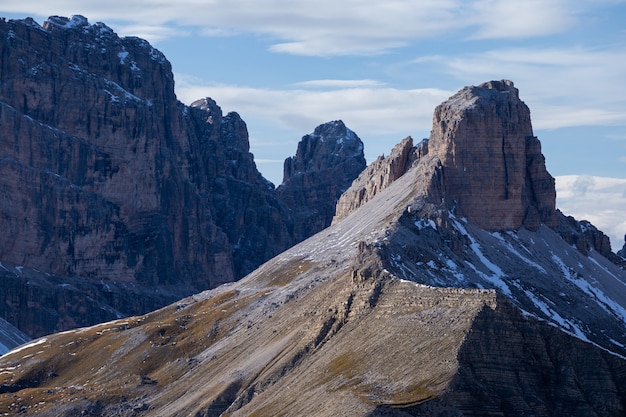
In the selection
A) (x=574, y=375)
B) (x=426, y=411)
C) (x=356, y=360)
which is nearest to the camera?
(x=426, y=411)

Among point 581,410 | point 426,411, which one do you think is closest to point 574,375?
point 581,410

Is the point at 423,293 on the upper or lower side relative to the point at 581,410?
upper

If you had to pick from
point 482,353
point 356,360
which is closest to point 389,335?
point 356,360

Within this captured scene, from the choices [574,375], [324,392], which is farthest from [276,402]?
[574,375]

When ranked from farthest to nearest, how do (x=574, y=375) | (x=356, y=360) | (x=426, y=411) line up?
(x=356, y=360) → (x=574, y=375) → (x=426, y=411)

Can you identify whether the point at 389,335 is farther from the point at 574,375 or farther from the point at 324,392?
the point at 574,375

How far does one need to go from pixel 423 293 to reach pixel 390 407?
2742 centimetres

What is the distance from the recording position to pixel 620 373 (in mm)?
184875

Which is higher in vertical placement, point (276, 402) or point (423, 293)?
point (423, 293)

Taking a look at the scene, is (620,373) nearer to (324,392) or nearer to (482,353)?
(482,353)

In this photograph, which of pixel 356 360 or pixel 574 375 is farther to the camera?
pixel 356 360

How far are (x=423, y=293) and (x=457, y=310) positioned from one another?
461 inches

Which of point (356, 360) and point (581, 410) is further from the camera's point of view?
point (356, 360)

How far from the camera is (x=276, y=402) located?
19975 centimetres
